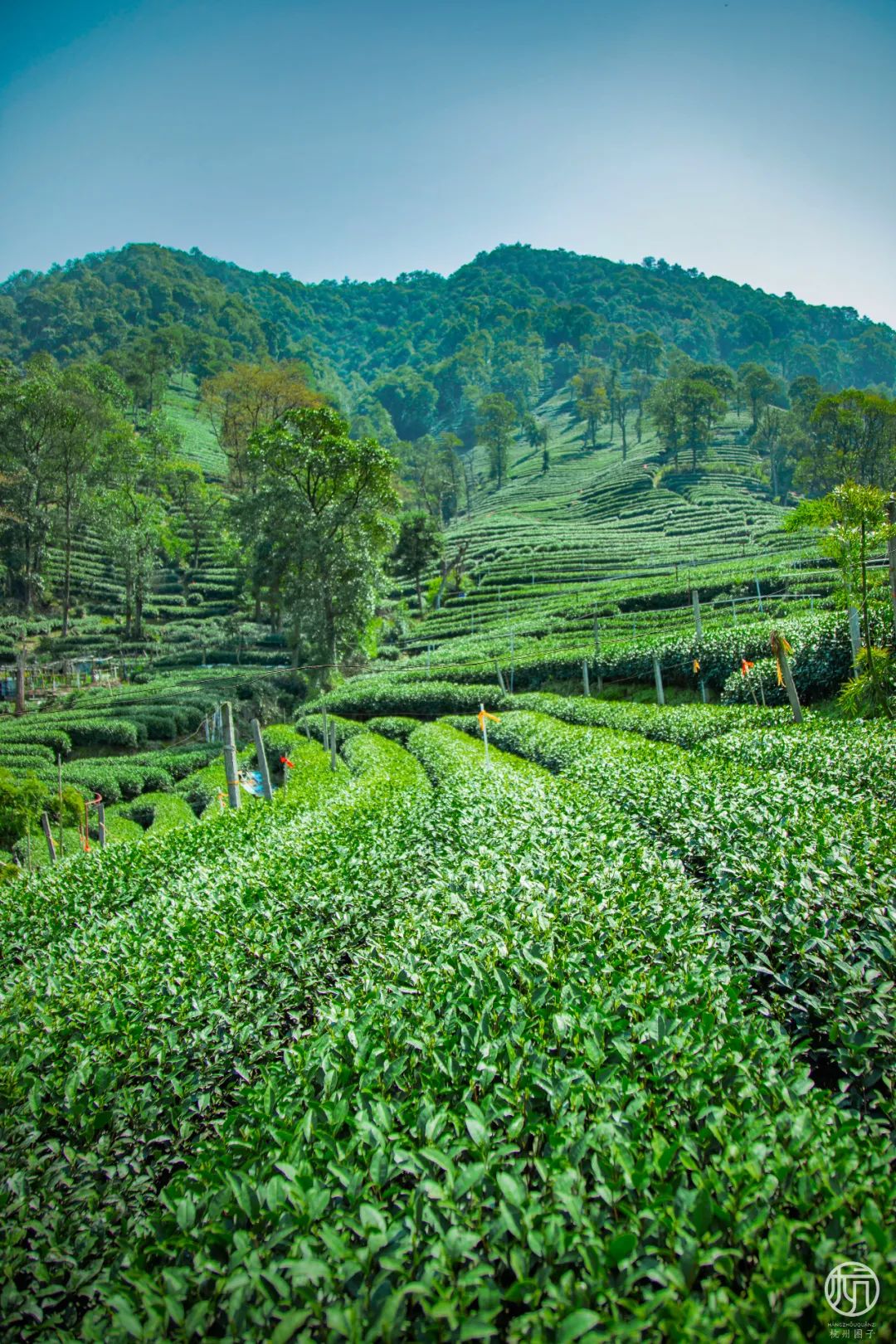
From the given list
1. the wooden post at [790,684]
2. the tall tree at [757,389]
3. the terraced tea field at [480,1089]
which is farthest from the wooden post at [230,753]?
the tall tree at [757,389]

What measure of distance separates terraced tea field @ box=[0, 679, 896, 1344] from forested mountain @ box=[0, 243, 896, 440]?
125 m

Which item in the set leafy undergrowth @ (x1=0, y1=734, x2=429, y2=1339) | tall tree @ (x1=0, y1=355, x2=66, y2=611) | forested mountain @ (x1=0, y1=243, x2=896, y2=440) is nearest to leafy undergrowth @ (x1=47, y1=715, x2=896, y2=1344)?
leafy undergrowth @ (x1=0, y1=734, x2=429, y2=1339)

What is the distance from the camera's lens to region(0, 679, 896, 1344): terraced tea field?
189 centimetres

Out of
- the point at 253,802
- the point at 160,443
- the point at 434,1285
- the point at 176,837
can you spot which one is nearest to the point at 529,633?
the point at 253,802

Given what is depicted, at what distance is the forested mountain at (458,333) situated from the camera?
126562 millimetres

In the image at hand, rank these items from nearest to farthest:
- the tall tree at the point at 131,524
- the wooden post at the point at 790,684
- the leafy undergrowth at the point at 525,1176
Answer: the leafy undergrowth at the point at 525,1176
the wooden post at the point at 790,684
the tall tree at the point at 131,524

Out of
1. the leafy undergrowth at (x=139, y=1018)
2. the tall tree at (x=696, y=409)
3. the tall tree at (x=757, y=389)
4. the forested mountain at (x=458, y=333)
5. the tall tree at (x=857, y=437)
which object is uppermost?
the forested mountain at (x=458, y=333)

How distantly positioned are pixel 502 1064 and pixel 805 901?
2289 mm

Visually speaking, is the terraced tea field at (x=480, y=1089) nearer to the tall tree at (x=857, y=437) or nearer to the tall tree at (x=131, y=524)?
the tall tree at (x=131, y=524)

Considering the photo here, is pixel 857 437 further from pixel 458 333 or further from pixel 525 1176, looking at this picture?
pixel 458 333

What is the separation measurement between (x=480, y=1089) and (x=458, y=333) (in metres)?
188

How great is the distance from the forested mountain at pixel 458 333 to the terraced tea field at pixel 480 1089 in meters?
125

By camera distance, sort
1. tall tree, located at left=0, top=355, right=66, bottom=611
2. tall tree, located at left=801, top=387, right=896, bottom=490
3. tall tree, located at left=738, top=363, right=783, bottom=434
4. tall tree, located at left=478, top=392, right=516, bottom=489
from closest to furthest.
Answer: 1. tall tree, located at left=0, top=355, right=66, bottom=611
2. tall tree, located at left=801, top=387, right=896, bottom=490
3. tall tree, located at left=738, top=363, right=783, bottom=434
4. tall tree, located at left=478, top=392, right=516, bottom=489

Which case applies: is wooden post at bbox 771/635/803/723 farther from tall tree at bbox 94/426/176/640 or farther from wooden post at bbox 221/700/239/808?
tall tree at bbox 94/426/176/640
